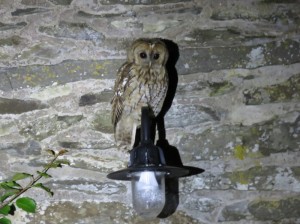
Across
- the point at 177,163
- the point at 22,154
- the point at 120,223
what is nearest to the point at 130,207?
the point at 120,223

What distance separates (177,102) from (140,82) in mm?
323

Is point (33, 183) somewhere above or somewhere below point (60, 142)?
below

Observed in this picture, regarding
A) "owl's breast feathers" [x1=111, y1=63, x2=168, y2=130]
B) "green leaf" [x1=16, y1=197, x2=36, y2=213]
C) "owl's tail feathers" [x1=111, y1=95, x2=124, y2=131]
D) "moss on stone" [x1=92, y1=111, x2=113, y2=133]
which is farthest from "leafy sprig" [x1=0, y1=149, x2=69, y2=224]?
"owl's breast feathers" [x1=111, y1=63, x2=168, y2=130]

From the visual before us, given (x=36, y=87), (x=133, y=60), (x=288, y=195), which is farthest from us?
(x=36, y=87)

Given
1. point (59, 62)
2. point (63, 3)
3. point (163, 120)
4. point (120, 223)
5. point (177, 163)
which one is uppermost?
point (63, 3)

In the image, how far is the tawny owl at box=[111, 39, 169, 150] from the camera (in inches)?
57.1

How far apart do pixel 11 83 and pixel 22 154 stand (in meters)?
0.36

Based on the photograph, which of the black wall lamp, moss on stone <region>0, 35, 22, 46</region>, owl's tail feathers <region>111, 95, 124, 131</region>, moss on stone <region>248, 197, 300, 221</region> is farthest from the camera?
moss on stone <region>0, 35, 22, 46</region>

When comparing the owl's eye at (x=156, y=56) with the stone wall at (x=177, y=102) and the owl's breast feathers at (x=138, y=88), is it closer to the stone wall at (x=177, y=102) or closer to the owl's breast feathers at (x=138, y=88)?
the owl's breast feathers at (x=138, y=88)

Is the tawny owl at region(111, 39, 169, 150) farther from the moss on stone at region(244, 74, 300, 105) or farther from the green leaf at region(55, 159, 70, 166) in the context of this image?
the moss on stone at region(244, 74, 300, 105)

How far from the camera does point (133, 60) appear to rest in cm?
148

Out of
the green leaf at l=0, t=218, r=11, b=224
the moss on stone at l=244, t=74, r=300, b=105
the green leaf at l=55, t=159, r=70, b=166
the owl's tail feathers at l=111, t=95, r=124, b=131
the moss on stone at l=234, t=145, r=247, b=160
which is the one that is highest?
the moss on stone at l=244, t=74, r=300, b=105

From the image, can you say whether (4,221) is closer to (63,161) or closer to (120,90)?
(63,161)

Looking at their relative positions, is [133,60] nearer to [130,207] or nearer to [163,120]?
[163,120]
